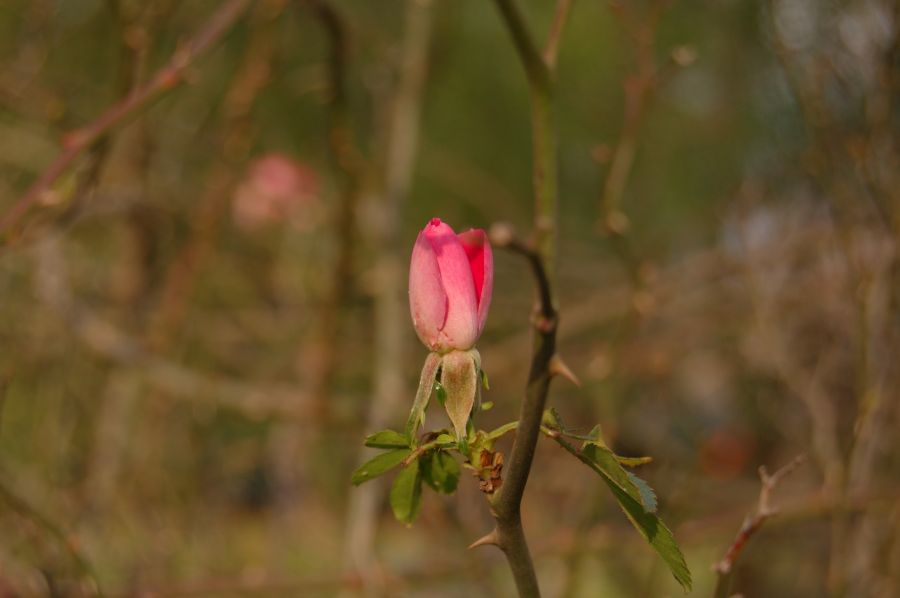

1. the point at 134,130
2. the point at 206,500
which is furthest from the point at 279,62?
the point at 206,500

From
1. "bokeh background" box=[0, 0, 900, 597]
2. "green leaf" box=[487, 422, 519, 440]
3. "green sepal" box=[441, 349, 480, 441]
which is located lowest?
"bokeh background" box=[0, 0, 900, 597]

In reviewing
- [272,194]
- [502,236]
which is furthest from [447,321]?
[272,194]

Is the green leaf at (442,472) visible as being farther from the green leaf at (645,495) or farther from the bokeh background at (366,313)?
the bokeh background at (366,313)

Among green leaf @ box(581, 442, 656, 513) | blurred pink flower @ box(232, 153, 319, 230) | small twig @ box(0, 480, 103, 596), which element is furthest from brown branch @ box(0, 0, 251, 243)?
blurred pink flower @ box(232, 153, 319, 230)

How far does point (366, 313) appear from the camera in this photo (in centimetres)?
265

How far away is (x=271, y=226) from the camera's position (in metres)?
2.60

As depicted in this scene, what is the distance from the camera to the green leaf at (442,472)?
1.79 ft

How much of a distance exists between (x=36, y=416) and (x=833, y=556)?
153 cm

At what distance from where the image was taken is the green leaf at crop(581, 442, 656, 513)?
46cm

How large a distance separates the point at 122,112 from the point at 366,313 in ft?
5.58

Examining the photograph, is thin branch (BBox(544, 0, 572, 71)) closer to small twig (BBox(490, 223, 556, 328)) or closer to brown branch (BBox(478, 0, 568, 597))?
brown branch (BBox(478, 0, 568, 597))

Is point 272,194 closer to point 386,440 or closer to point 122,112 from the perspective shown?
point 122,112

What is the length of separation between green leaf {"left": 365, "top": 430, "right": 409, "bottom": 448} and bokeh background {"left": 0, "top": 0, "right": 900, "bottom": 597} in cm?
53

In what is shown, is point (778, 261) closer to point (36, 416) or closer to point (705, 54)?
point (36, 416)
